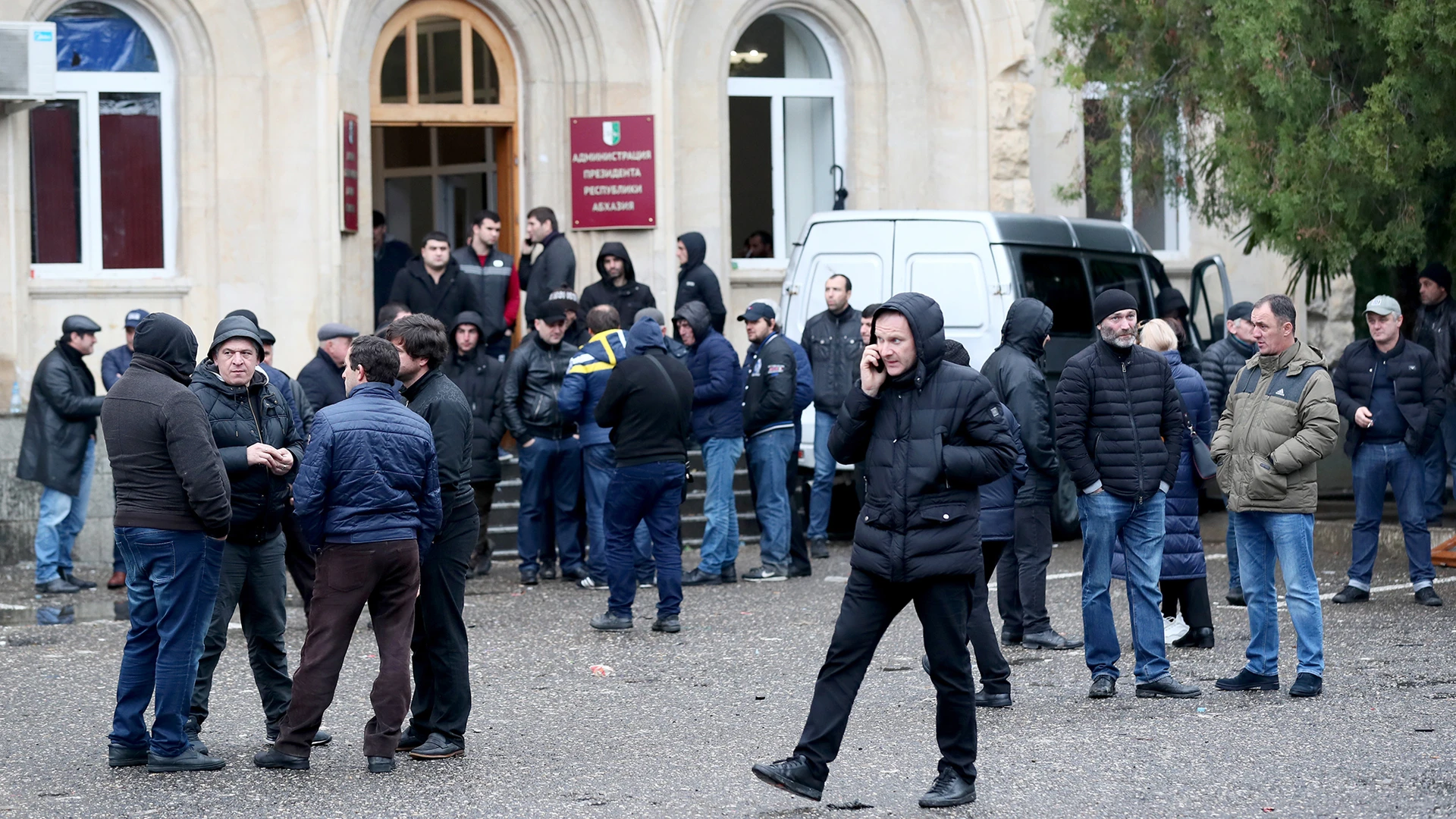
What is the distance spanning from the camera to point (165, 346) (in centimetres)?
695

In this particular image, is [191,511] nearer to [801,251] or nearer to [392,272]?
[801,251]

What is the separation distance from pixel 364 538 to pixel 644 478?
3566 millimetres

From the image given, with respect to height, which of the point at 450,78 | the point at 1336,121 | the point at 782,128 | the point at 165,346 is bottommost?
the point at 165,346

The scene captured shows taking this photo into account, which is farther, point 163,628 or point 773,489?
point 773,489

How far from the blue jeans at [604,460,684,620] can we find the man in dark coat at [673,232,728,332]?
4.43m

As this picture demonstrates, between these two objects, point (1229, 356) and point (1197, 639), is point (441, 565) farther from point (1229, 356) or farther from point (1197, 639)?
point (1229, 356)

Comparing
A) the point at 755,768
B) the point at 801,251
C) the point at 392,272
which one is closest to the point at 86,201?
the point at 392,272

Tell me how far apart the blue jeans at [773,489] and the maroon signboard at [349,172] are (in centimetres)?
490

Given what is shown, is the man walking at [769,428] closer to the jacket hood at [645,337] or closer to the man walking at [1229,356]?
the jacket hood at [645,337]

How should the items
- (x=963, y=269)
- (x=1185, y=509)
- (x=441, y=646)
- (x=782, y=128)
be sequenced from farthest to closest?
1. (x=782, y=128)
2. (x=963, y=269)
3. (x=1185, y=509)
4. (x=441, y=646)

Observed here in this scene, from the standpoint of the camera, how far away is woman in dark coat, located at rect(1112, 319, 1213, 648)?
920cm

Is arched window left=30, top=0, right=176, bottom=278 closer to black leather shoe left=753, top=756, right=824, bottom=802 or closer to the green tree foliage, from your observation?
the green tree foliage

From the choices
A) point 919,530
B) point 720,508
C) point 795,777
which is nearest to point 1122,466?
point 919,530

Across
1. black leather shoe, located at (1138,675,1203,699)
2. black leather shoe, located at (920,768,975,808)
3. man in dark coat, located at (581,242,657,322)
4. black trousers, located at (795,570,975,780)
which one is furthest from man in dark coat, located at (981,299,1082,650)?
man in dark coat, located at (581,242,657,322)
